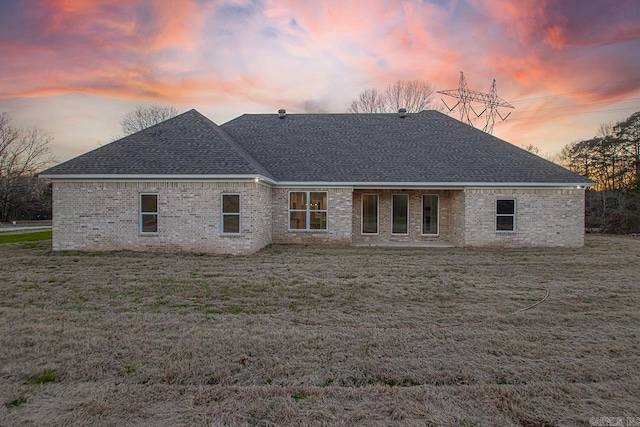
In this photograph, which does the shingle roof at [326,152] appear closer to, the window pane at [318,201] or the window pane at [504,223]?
the window pane at [318,201]

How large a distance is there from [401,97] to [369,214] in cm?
2026

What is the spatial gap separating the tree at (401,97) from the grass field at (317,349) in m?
26.3

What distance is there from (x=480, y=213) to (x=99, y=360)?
1364 centimetres

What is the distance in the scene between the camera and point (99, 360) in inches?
146

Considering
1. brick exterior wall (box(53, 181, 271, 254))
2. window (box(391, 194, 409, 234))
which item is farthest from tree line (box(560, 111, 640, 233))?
brick exterior wall (box(53, 181, 271, 254))

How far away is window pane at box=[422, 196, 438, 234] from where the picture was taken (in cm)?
1552

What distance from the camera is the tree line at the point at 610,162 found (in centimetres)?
2716

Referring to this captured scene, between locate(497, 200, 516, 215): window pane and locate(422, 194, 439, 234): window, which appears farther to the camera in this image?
locate(422, 194, 439, 234): window

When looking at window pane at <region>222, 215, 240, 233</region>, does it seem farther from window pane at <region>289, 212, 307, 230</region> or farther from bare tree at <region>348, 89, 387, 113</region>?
bare tree at <region>348, 89, 387, 113</region>

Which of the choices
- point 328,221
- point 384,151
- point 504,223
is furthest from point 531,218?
point 328,221

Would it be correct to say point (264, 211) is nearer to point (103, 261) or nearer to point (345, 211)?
point (345, 211)

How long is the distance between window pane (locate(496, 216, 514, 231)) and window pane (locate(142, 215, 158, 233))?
13.3 m

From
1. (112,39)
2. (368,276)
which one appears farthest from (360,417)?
(112,39)

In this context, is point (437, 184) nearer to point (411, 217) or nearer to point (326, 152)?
point (411, 217)
